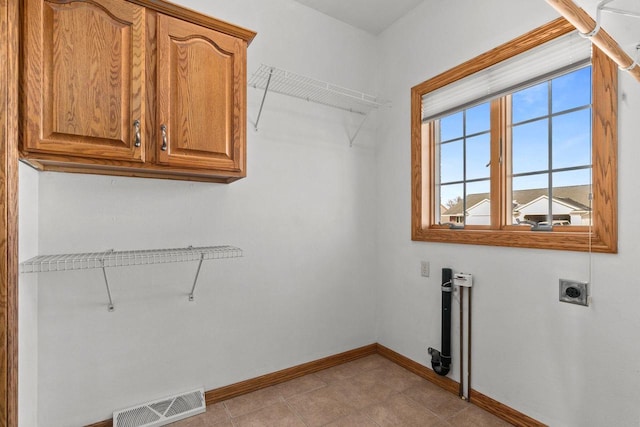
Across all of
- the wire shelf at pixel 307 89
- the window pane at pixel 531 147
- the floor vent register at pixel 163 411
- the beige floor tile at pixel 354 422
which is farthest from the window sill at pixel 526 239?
the floor vent register at pixel 163 411

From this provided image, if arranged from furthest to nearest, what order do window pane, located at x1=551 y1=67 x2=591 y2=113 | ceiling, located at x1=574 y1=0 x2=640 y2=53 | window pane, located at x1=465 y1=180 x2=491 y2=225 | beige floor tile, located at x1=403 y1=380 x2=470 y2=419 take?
1. window pane, located at x1=465 y1=180 x2=491 y2=225
2. beige floor tile, located at x1=403 y1=380 x2=470 y2=419
3. window pane, located at x1=551 y1=67 x2=591 y2=113
4. ceiling, located at x1=574 y1=0 x2=640 y2=53

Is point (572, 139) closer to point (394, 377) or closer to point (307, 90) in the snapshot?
point (307, 90)

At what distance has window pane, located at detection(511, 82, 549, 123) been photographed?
1.83 m

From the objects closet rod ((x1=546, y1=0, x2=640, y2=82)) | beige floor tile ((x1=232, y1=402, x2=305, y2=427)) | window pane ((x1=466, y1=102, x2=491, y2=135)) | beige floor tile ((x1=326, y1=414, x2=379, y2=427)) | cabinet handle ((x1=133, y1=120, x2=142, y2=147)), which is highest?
window pane ((x1=466, y1=102, x2=491, y2=135))

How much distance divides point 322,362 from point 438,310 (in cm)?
97

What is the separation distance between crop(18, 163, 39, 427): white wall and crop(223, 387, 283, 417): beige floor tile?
0.96 metres

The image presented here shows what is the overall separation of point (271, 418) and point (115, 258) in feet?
4.12

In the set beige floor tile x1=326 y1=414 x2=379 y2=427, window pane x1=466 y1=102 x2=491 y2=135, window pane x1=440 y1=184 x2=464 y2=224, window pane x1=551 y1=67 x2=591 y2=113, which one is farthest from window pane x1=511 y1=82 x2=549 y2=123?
beige floor tile x1=326 y1=414 x2=379 y2=427

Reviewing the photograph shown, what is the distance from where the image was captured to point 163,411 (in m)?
1.82

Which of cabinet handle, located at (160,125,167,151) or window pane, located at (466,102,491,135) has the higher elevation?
window pane, located at (466,102,491,135)

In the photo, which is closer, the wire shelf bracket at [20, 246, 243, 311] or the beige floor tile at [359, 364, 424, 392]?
the wire shelf bracket at [20, 246, 243, 311]

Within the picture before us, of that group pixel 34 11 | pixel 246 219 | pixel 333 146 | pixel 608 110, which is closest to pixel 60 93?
pixel 34 11

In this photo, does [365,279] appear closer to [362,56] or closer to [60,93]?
[362,56]

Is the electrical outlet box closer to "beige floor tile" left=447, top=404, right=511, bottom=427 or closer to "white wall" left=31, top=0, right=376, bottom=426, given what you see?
"beige floor tile" left=447, top=404, right=511, bottom=427
